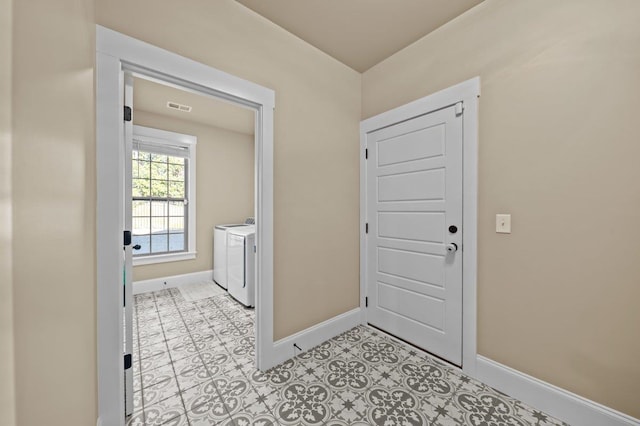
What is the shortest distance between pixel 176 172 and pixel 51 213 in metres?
3.79

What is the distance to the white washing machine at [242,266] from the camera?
3.00m

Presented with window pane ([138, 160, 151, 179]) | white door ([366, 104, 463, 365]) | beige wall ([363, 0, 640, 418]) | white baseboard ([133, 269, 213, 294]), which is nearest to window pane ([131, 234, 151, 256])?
white baseboard ([133, 269, 213, 294])

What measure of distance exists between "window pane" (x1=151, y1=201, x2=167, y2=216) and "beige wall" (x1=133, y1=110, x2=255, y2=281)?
18.6 inches

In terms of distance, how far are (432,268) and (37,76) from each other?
2311 millimetres

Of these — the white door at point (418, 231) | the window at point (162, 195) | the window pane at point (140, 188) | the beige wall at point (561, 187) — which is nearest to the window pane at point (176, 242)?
the window at point (162, 195)

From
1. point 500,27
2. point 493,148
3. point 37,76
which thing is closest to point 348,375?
point 493,148

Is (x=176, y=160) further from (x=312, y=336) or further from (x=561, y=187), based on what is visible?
(x=561, y=187)

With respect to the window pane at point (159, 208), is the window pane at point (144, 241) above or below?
below

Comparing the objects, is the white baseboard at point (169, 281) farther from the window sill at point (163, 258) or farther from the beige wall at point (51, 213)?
the beige wall at point (51, 213)

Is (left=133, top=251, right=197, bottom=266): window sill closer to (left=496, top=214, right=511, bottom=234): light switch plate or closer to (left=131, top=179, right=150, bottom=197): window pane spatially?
(left=131, top=179, right=150, bottom=197): window pane

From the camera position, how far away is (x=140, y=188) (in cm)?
370

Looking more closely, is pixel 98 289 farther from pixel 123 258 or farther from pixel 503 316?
pixel 503 316

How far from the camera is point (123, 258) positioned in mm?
1371

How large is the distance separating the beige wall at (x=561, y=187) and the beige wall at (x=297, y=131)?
1.15 m
